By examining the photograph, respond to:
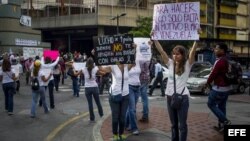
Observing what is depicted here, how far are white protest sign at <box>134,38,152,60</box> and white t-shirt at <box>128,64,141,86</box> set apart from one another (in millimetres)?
378

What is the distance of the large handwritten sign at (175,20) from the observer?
876 cm

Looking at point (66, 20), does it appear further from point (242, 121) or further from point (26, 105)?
point (242, 121)

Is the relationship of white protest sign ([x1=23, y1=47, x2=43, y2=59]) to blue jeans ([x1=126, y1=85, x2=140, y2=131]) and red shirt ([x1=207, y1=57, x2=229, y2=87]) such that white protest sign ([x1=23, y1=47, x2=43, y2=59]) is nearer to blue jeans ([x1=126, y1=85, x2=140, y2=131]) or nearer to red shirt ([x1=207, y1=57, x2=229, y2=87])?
blue jeans ([x1=126, y1=85, x2=140, y2=131])

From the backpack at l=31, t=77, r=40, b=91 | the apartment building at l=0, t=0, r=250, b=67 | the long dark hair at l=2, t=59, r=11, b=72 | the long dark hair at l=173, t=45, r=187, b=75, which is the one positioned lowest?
the backpack at l=31, t=77, r=40, b=91

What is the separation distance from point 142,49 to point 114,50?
1.37 m

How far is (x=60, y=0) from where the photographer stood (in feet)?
210

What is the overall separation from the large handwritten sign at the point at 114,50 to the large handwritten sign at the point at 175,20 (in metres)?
0.60

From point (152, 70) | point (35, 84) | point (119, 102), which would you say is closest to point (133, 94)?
point (119, 102)

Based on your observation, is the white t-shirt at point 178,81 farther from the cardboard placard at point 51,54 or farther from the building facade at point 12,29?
the building facade at point 12,29

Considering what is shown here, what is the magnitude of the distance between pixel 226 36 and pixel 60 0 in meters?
30.6

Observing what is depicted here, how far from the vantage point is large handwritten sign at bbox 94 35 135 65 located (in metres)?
9.00

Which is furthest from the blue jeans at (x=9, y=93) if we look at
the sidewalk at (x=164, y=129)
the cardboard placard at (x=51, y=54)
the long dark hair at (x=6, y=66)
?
the sidewalk at (x=164, y=129)

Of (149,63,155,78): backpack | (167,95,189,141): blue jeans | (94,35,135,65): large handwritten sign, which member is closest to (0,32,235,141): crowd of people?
(167,95,189,141): blue jeans

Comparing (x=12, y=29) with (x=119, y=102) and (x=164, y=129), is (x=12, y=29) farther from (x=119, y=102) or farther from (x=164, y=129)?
(x=119, y=102)
